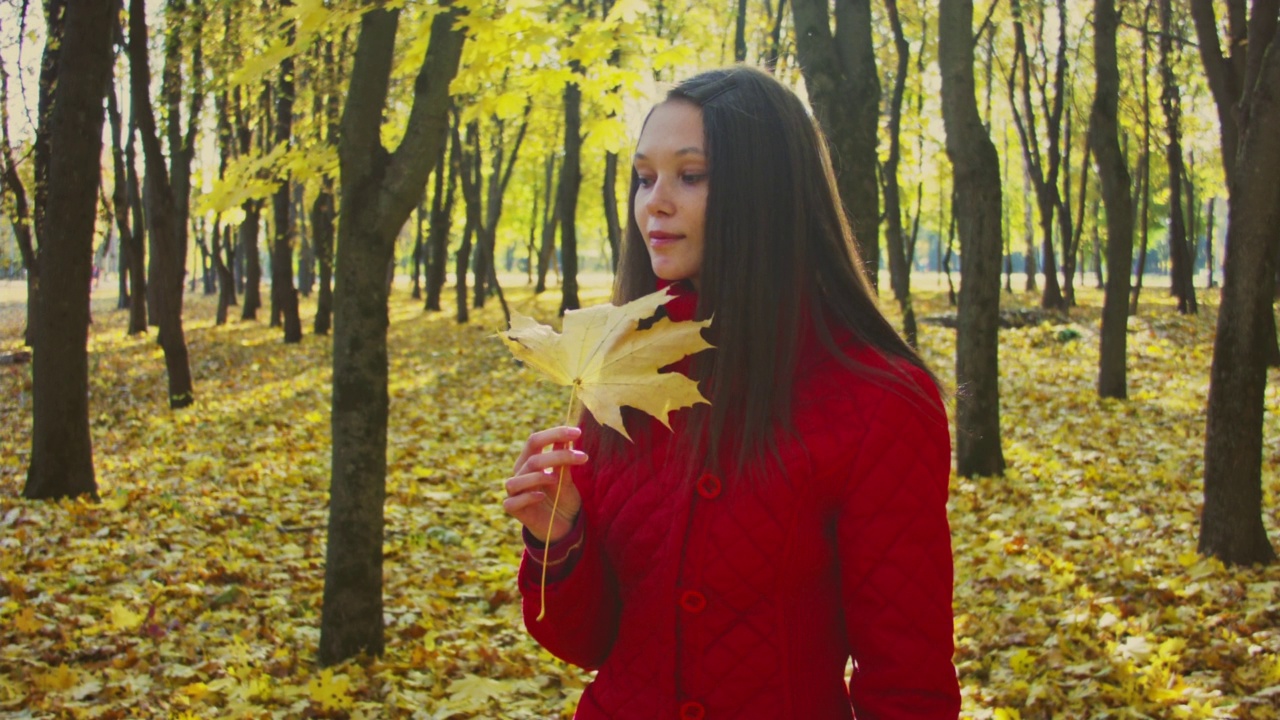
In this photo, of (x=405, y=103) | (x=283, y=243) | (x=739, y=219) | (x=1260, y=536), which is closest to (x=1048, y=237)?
(x=405, y=103)

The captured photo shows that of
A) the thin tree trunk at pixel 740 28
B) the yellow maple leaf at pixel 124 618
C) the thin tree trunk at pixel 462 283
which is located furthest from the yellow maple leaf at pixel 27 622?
the thin tree trunk at pixel 462 283

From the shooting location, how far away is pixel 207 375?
46.6ft

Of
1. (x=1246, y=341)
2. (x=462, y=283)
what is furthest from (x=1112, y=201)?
(x=462, y=283)

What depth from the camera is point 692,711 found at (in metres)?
1.58

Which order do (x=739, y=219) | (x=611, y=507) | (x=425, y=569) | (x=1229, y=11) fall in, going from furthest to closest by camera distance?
(x=1229, y=11), (x=425, y=569), (x=611, y=507), (x=739, y=219)

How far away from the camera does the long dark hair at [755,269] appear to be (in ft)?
5.32

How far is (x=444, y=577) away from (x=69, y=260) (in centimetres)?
395

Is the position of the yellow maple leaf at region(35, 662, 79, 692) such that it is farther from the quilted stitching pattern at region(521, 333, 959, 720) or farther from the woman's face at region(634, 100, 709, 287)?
the woman's face at region(634, 100, 709, 287)

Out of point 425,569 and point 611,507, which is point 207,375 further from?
point 611,507

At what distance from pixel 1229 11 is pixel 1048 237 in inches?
316

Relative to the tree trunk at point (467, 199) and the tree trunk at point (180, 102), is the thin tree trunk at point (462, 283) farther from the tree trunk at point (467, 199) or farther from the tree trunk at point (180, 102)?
the tree trunk at point (180, 102)

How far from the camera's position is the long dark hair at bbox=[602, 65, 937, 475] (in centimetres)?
162

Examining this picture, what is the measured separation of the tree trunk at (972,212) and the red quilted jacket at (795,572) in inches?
262

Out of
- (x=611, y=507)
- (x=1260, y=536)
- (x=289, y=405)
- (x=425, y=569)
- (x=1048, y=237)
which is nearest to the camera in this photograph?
(x=611, y=507)
